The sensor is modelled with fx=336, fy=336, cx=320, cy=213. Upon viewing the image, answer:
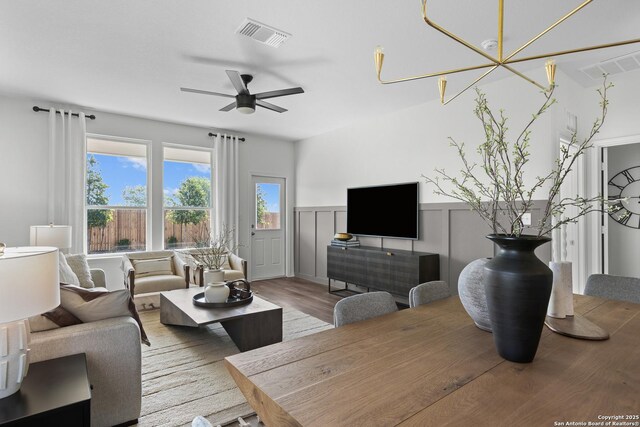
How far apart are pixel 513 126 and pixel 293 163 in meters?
4.21

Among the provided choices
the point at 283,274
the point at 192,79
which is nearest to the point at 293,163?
the point at 283,274

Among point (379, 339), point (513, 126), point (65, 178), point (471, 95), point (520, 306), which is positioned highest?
point (471, 95)

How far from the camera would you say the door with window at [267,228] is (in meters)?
6.42

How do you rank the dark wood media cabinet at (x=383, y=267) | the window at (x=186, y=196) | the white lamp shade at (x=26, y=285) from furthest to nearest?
the window at (x=186, y=196) < the dark wood media cabinet at (x=383, y=267) < the white lamp shade at (x=26, y=285)

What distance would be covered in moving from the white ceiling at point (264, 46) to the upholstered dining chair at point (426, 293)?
1.96 m

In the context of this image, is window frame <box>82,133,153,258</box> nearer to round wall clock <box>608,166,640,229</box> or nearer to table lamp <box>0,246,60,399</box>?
table lamp <box>0,246,60,399</box>

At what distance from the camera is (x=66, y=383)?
1.50 meters

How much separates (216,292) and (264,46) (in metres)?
2.30

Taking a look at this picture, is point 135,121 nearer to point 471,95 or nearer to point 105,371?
point 105,371

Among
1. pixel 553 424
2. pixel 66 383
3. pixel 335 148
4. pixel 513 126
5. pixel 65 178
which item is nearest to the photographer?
pixel 553 424

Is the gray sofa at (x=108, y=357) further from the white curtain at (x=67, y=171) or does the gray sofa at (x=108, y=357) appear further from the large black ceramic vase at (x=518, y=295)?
the white curtain at (x=67, y=171)

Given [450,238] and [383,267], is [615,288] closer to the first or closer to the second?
[450,238]

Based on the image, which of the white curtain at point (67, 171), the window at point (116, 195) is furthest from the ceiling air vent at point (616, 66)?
the white curtain at point (67, 171)

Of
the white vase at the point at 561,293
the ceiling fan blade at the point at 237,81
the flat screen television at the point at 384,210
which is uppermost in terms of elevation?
the ceiling fan blade at the point at 237,81
